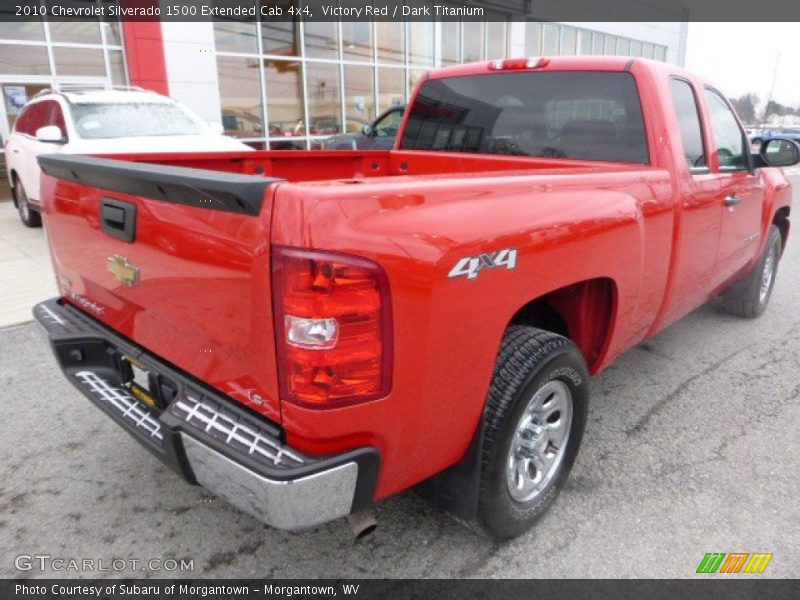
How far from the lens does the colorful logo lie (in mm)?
2292

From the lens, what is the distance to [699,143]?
11.2 ft

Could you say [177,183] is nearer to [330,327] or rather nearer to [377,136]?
[330,327]

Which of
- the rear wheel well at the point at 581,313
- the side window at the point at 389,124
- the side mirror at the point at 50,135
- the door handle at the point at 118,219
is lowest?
the rear wheel well at the point at 581,313

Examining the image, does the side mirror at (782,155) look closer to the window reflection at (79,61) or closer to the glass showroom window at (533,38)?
the window reflection at (79,61)

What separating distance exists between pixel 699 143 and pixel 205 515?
3.22 metres

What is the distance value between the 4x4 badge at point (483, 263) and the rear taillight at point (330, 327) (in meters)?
0.27

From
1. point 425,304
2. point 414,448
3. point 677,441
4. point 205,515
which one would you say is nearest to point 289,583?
point 205,515

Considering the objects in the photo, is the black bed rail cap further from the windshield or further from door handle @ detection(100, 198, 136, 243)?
the windshield

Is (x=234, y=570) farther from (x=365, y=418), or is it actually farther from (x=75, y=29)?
(x=75, y=29)

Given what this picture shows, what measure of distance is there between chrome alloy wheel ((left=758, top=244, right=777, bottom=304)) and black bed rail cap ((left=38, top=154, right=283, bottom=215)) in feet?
15.7

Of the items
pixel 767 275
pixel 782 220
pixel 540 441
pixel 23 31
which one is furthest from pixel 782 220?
pixel 23 31

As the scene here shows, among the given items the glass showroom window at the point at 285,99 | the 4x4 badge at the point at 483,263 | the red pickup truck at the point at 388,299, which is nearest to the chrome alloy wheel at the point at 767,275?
the red pickup truck at the point at 388,299

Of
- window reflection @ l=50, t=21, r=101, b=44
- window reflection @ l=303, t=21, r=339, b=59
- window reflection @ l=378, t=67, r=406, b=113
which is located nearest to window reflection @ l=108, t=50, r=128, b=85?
window reflection @ l=50, t=21, r=101, b=44

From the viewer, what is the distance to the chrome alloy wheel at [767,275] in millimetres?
5078
